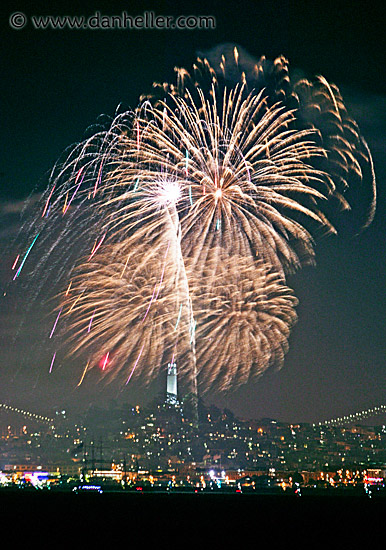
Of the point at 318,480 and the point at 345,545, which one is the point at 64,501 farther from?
the point at 318,480

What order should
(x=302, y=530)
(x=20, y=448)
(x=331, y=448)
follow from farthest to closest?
(x=20, y=448) → (x=331, y=448) → (x=302, y=530)

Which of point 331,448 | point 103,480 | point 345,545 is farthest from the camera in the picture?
point 331,448

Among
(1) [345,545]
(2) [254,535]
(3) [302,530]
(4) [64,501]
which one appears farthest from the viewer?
(4) [64,501]

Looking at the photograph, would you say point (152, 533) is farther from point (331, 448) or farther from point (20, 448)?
point (20, 448)

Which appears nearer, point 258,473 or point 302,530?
point 302,530

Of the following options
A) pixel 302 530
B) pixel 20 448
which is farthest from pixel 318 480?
pixel 302 530

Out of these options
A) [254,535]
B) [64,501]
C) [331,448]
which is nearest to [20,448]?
[331,448]

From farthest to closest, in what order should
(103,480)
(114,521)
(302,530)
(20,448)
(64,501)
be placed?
1. (20,448)
2. (103,480)
3. (64,501)
4. (114,521)
5. (302,530)

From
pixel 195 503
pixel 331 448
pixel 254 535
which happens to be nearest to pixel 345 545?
pixel 254 535

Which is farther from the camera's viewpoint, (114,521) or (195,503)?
(195,503)
